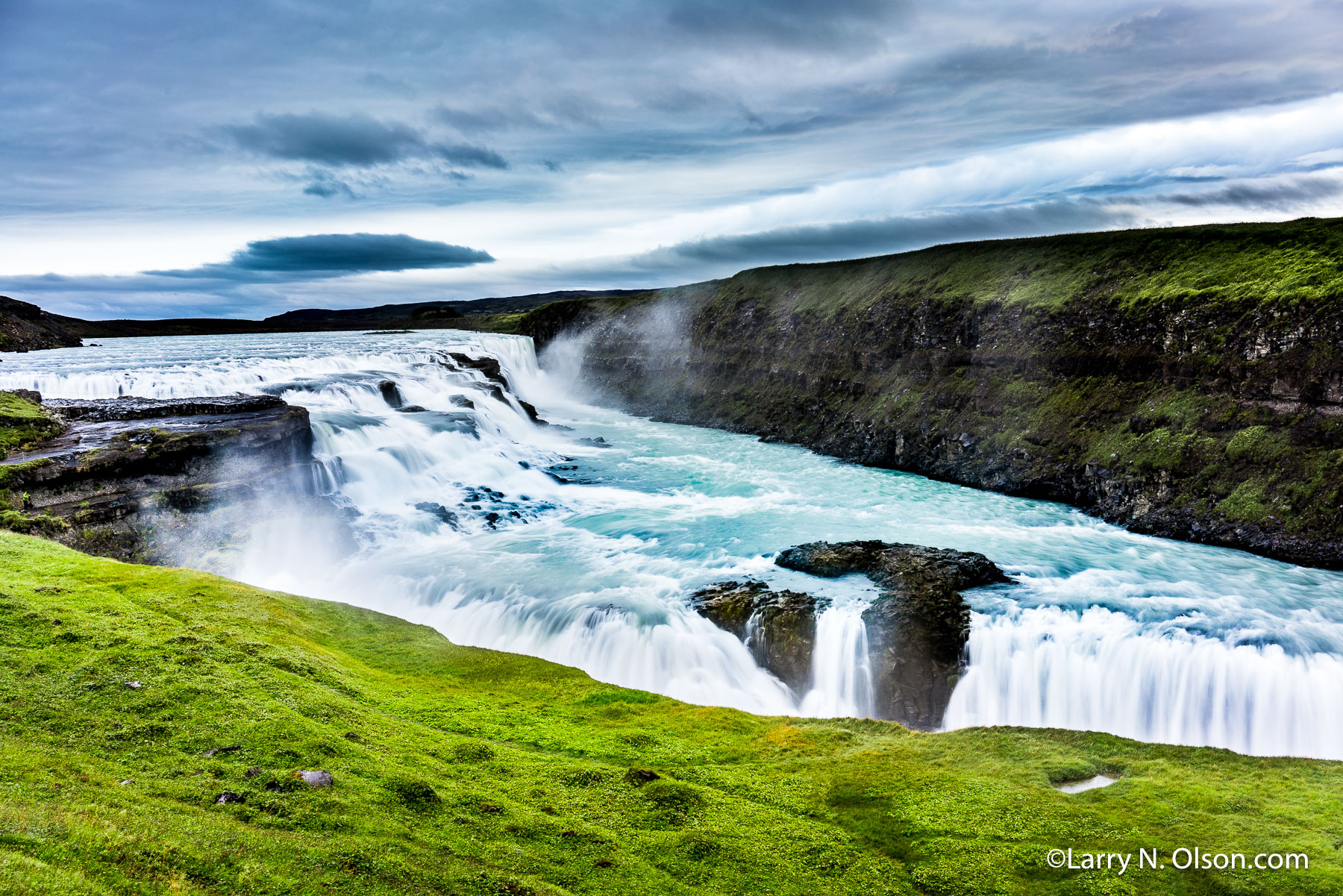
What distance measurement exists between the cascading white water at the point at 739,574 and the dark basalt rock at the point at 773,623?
373 millimetres

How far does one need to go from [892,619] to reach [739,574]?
19.1ft

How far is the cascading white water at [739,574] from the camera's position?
16812mm

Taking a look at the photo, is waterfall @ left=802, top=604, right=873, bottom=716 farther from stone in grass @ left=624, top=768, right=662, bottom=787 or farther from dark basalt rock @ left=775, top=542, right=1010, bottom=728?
stone in grass @ left=624, top=768, right=662, bottom=787

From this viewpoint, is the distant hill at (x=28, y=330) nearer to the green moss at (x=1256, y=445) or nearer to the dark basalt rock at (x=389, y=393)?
the dark basalt rock at (x=389, y=393)

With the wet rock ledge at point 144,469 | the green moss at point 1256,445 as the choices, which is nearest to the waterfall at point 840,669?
the green moss at point 1256,445

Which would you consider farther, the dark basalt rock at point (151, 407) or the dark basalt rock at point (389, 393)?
the dark basalt rock at point (389, 393)

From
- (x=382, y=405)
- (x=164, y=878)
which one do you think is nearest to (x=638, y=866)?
(x=164, y=878)

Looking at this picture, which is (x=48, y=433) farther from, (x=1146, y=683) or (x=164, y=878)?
(x=1146, y=683)

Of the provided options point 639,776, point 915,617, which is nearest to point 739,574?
point 915,617

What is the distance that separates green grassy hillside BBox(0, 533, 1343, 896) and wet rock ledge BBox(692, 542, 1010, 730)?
4.01 meters

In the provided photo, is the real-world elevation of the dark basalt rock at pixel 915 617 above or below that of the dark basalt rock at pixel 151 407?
below

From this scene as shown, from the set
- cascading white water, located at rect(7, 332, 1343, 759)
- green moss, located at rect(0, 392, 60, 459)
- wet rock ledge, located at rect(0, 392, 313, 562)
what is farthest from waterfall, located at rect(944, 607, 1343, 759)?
green moss, located at rect(0, 392, 60, 459)

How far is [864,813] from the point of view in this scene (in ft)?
32.1

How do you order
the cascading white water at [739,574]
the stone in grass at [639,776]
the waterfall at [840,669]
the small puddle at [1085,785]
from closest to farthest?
the stone in grass at [639,776]
the small puddle at [1085,785]
the cascading white water at [739,574]
the waterfall at [840,669]
